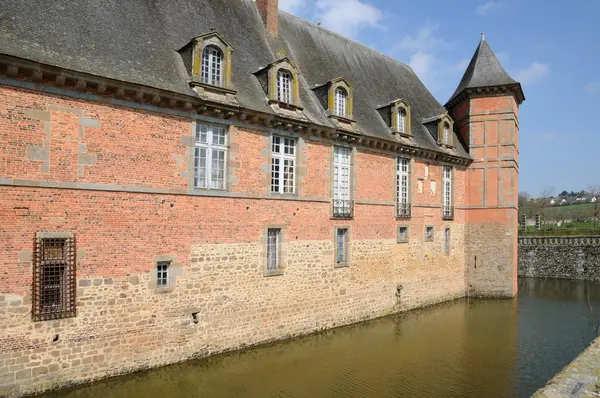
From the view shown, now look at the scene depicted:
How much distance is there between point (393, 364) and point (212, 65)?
8824 millimetres

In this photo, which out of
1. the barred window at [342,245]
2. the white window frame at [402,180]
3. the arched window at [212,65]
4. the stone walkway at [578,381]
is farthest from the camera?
the white window frame at [402,180]

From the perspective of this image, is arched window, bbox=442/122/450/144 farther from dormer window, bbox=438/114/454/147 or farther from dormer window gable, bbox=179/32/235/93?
dormer window gable, bbox=179/32/235/93

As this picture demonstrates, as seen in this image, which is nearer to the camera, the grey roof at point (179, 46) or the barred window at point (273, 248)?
the grey roof at point (179, 46)

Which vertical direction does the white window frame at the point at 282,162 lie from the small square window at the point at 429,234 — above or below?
above

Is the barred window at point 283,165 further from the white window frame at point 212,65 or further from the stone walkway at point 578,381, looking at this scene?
the stone walkway at point 578,381

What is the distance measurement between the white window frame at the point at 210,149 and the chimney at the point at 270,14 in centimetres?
581

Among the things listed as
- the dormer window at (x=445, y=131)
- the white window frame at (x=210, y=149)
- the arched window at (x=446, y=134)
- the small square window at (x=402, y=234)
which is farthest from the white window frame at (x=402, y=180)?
the white window frame at (x=210, y=149)

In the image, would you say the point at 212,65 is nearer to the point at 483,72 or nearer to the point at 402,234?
the point at 402,234

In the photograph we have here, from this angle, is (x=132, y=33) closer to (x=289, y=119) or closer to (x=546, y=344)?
(x=289, y=119)

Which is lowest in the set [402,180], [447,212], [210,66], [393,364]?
[393,364]

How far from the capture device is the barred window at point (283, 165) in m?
13.1

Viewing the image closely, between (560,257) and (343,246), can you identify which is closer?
(343,246)

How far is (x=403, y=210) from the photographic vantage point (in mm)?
17453

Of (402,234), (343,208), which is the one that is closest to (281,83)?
(343,208)
